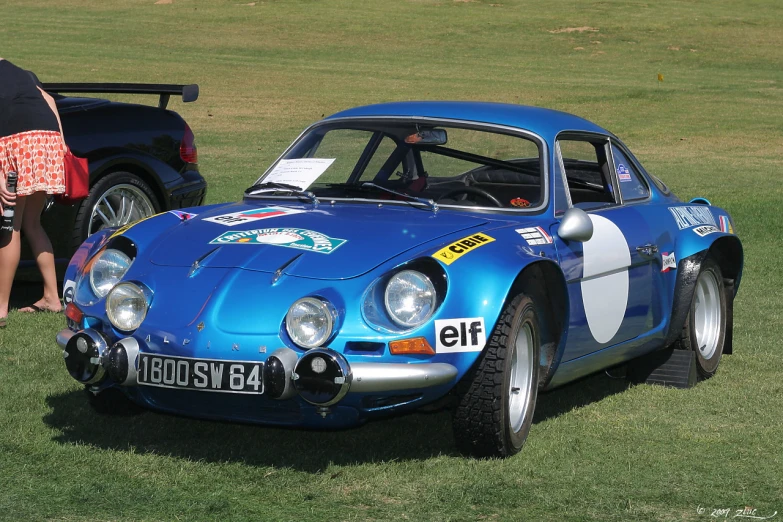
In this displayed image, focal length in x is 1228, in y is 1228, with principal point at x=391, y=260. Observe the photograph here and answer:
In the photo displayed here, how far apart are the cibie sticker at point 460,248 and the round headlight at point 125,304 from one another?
1152mm

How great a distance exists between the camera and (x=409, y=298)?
4586 millimetres

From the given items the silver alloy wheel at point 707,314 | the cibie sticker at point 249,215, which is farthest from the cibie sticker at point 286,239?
the silver alloy wheel at point 707,314

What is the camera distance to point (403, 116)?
20.1 feet

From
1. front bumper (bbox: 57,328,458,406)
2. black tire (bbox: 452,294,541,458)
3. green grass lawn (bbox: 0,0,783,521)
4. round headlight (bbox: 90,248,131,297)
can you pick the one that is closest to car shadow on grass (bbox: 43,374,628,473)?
green grass lawn (bbox: 0,0,783,521)

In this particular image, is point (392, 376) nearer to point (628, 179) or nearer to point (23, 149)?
point (628, 179)

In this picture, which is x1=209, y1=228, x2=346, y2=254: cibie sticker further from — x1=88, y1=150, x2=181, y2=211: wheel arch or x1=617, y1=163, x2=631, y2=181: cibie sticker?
x1=88, y1=150, x2=181, y2=211: wheel arch

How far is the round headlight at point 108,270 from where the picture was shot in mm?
5059

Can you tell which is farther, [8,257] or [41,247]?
[41,247]

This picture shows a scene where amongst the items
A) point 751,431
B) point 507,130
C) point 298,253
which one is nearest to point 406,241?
point 298,253

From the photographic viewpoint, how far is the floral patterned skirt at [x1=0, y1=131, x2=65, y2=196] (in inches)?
287

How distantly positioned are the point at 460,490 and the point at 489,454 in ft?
1.35

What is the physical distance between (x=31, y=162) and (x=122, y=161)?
0.96 metres

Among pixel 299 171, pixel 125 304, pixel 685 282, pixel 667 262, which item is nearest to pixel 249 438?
pixel 125 304

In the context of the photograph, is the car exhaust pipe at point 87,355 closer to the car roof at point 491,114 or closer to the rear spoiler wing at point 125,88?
the car roof at point 491,114
